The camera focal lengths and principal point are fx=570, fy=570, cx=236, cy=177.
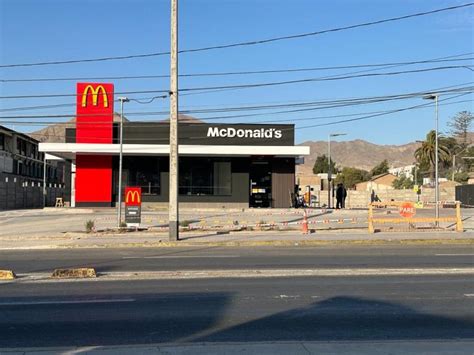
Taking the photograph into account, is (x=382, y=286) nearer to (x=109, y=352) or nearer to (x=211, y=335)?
(x=211, y=335)

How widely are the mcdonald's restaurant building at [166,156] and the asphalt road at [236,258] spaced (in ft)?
60.8

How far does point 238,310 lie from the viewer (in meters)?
8.42

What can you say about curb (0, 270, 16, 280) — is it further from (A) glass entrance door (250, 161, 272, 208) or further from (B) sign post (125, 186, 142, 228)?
(A) glass entrance door (250, 161, 272, 208)

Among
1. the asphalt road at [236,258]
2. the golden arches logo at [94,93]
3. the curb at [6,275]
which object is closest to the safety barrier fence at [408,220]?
the asphalt road at [236,258]

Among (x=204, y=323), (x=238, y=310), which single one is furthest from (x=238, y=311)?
(x=204, y=323)

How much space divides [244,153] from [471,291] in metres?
27.3

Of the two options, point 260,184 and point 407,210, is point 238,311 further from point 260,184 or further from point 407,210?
point 260,184

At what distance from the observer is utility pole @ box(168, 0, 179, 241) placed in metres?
21.4

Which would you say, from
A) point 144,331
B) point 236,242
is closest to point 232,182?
point 236,242

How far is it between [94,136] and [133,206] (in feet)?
46.8

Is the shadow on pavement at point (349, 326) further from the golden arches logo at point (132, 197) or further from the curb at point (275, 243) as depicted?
the golden arches logo at point (132, 197)

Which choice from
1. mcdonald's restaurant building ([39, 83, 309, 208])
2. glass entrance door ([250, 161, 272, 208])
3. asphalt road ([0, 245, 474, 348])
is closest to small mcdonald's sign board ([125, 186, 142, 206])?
asphalt road ([0, 245, 474, 348])

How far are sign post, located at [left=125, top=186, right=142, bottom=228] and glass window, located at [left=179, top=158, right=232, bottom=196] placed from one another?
45.1ft

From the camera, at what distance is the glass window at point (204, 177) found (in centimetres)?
3869
